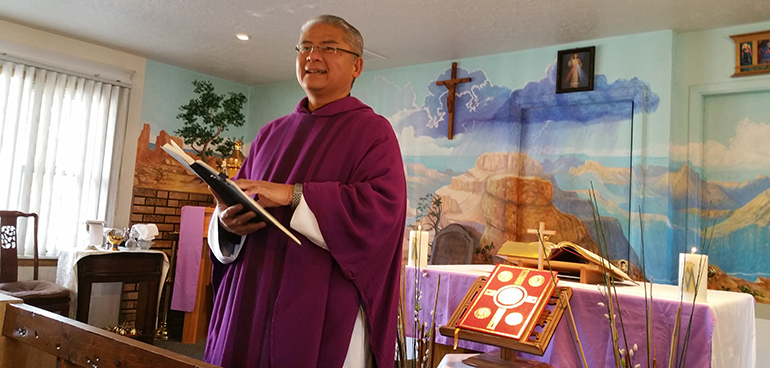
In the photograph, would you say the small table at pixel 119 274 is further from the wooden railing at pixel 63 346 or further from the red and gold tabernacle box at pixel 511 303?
the red and gold tabernacle box at pixel 511 303

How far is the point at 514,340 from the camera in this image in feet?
5.65

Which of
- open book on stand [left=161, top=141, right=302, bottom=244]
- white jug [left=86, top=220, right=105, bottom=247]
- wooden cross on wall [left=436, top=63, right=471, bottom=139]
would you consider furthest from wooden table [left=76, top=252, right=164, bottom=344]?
open book on stand [left=161, top=141, right=302, bottom=244]

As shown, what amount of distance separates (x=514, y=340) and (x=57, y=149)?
16.6ft

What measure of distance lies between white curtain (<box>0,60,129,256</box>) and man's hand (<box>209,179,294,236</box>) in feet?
15.4

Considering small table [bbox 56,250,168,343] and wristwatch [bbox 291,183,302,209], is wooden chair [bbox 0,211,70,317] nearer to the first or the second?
small table [bbox 56,250,168,343]

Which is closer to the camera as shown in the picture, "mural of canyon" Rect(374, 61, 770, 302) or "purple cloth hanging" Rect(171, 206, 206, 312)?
"mural of canyon" Rect(374, 61, 770, 302)

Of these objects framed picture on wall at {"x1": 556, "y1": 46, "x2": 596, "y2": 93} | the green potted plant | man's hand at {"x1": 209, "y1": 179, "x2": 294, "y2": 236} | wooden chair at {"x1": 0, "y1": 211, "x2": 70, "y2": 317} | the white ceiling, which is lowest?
wooden chair at {"x1": 0, "y1": 211, "x2": 70, "y2": 317}

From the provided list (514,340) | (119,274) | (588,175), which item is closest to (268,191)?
(514,340)

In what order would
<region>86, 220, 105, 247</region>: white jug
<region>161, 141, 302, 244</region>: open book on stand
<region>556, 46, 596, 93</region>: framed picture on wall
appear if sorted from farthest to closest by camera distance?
<region>86, 220, 105, 247</region>: white jug
<region>556, 46, 596, 93</region>: framed picture on wall
<region>161, 141, 302, 244</region>: open book on stand

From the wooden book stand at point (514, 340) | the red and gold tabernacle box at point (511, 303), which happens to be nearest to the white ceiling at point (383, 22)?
the red and gold tabernacle box at point (511, 303)

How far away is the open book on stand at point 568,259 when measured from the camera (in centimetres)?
203

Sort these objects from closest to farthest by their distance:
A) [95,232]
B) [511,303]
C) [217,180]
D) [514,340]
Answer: [217,180] < [514,340] < [511,303] < [95,232]

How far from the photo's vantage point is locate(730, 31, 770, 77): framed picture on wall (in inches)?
160

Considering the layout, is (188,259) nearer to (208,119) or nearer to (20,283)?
(20,283)
